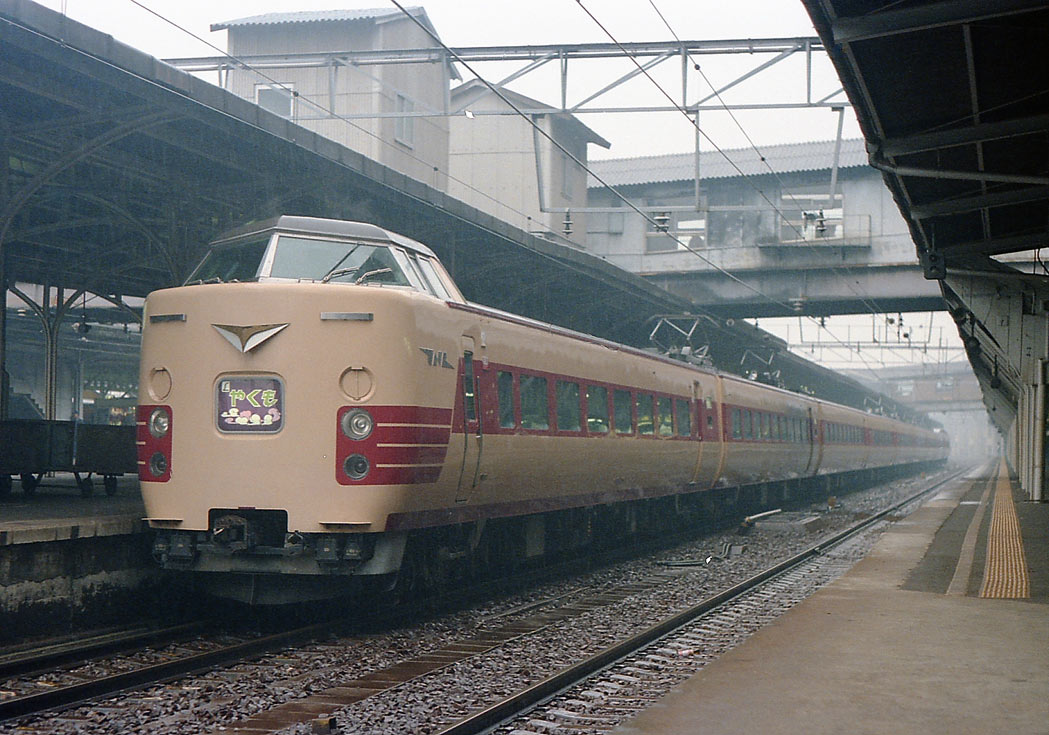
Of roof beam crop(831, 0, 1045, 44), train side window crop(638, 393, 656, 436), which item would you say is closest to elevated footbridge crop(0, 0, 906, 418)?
train side window crop(638, 393, 656, 436)

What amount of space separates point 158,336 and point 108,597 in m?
2.15

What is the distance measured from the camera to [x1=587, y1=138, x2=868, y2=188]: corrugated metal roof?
34.8 m

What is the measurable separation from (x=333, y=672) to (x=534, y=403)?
4.47m

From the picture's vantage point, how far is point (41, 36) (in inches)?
375

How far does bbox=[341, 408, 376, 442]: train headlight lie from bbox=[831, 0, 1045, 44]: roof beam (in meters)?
4.66

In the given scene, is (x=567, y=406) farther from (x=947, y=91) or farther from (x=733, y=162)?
(x=733, y=162)

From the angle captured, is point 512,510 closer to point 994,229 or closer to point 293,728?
point 293,728

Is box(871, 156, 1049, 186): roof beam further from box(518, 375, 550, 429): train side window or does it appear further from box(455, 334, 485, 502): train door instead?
box(455, 334, 485, 502): train door

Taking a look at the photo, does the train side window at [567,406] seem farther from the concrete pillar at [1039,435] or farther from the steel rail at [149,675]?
the concrete pillar at [1039,435]

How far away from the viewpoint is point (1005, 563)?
47.1 ft

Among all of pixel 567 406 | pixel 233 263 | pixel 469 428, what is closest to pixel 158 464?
pixel 233 263

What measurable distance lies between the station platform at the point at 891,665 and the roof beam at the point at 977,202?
4.26m

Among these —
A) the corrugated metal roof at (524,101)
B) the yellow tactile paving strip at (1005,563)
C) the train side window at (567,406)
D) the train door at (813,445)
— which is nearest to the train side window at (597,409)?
the train side window at (567,406)

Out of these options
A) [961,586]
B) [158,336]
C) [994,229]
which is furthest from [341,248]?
[994,229]
